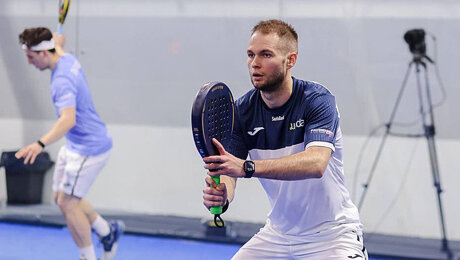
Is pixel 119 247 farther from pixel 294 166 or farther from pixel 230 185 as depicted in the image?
pixel 294 166

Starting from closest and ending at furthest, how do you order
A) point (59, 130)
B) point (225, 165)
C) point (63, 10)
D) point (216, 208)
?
point (225, 165) → point (216, 208) → point (59, 130) → point (63, 10)

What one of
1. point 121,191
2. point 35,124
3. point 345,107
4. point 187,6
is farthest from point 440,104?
point 35,124

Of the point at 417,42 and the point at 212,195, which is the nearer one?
the point at 212,195

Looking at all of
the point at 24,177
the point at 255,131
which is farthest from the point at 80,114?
the point at 255,131

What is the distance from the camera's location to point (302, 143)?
3863 mm

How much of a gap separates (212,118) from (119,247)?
4.69 metres

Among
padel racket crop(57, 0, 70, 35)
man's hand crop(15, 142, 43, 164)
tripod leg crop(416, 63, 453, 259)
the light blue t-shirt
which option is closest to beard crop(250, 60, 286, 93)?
man's hand crop(15, 142, 43, 164)

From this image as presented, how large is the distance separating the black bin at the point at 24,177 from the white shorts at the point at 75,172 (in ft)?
7.59

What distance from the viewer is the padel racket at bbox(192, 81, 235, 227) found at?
326 centimetres

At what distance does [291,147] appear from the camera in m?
3.89

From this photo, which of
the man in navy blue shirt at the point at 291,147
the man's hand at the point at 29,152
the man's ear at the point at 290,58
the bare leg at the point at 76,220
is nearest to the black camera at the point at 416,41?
the bare leg at the point at 76,220

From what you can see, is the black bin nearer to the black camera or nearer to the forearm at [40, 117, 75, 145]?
the forearm at [40, 117, 75, 145]

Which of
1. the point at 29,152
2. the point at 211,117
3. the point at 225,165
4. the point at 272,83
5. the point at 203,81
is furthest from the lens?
the point at 203,81

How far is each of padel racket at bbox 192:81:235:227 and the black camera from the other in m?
4.20
